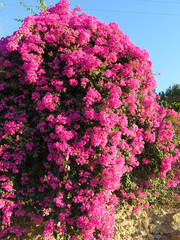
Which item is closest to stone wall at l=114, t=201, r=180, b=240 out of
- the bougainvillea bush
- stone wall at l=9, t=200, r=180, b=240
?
stone wall at l=9, t=200, r=180, b=240

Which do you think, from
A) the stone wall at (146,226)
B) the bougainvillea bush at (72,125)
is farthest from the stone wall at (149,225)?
the bougainvillea bush at (72,125)

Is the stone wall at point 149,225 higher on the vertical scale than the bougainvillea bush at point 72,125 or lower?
→ lower

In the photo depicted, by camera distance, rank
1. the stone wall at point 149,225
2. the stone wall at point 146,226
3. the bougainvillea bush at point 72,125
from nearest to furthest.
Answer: the bougainvillea bush at point 72,125, the stone wall at point 146,226, the stone wall at point 149,225

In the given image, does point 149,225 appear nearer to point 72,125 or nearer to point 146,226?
point 146,226

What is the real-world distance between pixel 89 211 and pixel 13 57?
192 inches

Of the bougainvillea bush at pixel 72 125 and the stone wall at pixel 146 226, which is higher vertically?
the bougainvillea bush at pixel 72 125

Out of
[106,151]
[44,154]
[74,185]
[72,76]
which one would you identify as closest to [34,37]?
[72,76]

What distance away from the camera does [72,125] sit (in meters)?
5.98

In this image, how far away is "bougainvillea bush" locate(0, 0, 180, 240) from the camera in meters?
5.67

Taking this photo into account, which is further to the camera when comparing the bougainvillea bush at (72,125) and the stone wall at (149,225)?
the stone wall at (149,225)

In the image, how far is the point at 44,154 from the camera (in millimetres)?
6246

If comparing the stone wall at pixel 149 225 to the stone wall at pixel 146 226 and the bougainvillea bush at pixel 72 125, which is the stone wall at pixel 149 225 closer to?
the stone wall at pixel 146 226

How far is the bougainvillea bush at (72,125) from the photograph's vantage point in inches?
223

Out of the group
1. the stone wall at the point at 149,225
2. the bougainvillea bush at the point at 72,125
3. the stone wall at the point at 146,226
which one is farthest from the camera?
the stone wall at the point at 149,225
